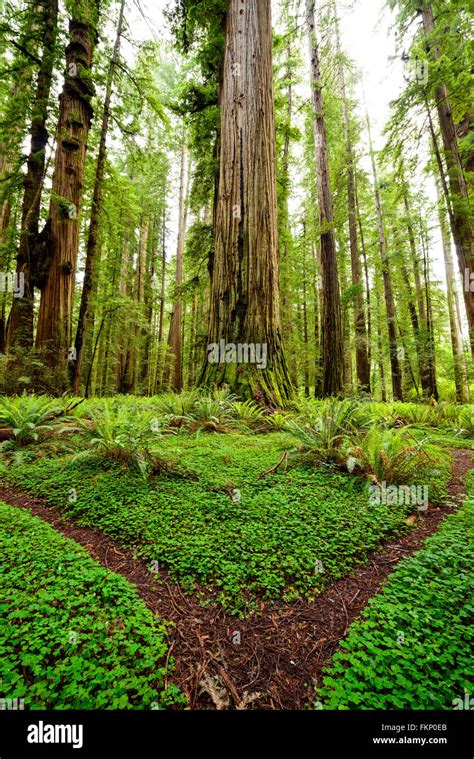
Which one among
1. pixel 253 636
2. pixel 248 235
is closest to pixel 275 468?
pixel 253 636

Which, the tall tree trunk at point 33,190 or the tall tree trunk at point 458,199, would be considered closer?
the tall tree trunk at point 33,190

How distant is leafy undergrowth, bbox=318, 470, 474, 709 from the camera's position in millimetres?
926

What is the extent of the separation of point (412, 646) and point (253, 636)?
0.57 m

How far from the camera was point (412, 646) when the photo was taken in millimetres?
1065

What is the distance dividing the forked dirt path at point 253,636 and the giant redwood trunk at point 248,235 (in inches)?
125

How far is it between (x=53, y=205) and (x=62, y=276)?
146cm

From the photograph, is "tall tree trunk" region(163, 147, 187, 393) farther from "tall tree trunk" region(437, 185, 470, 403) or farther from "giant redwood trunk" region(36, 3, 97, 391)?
"tall tree trunk" region(437, 185, 470, 403)

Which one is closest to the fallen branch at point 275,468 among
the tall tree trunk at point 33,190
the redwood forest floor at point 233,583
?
the redwood forest floor at point 233,583

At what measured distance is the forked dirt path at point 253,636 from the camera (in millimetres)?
980

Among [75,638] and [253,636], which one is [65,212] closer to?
[75,638]

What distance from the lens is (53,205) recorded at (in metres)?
6.41

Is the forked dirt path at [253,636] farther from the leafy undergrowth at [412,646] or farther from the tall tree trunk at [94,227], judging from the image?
the tall tree trunk at [94,227]

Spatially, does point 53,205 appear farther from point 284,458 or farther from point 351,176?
point 351,176
